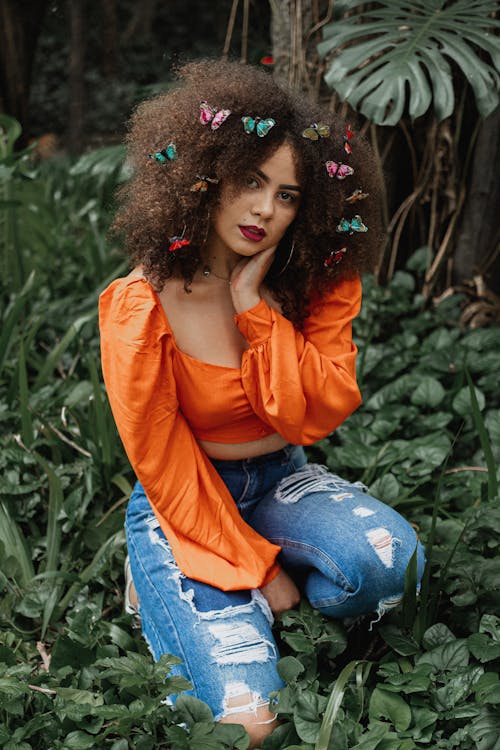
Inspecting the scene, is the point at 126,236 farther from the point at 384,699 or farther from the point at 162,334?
the point at 384,699

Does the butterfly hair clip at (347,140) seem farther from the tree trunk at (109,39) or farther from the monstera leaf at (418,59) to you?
the tree trunk at (109,39)

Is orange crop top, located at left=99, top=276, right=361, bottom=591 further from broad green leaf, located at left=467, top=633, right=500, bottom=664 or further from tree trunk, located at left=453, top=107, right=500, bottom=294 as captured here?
tree trunk, located at left=453, top=107, right=500, bottom=294

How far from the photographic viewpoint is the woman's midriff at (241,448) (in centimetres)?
169

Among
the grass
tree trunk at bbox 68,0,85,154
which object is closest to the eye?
the grass

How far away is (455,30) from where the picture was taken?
2227 mm

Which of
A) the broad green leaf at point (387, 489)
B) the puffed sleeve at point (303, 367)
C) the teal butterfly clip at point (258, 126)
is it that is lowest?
the broad green leaf at point (387, 489)

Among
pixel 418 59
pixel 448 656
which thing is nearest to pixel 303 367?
pixel 448 656

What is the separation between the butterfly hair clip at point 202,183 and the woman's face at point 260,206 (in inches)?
1.1

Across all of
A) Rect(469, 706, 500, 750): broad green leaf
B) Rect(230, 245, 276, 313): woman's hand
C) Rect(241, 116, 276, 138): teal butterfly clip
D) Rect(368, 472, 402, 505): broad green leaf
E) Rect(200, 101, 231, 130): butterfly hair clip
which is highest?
Rect(200, 101, 231, 130): butterfly hair clip

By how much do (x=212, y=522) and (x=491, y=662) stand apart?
1.93 feet

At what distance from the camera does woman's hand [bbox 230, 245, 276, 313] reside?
1583 millimetres

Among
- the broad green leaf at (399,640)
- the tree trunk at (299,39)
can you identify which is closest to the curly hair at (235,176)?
the broad green leaf at (399,640)

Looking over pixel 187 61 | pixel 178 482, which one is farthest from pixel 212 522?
pixel 187 61

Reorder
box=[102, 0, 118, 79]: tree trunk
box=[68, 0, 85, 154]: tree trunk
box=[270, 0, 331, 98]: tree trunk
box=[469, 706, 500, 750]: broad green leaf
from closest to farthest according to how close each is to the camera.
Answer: box=[469, 706, 500, 750]: broad green leaf, box=[270, 0, 331, 98]: tree trunk, box=[68, 0, 85, 154]: tree trunk, box=[102, 0, 118, 79]: tree trunk
